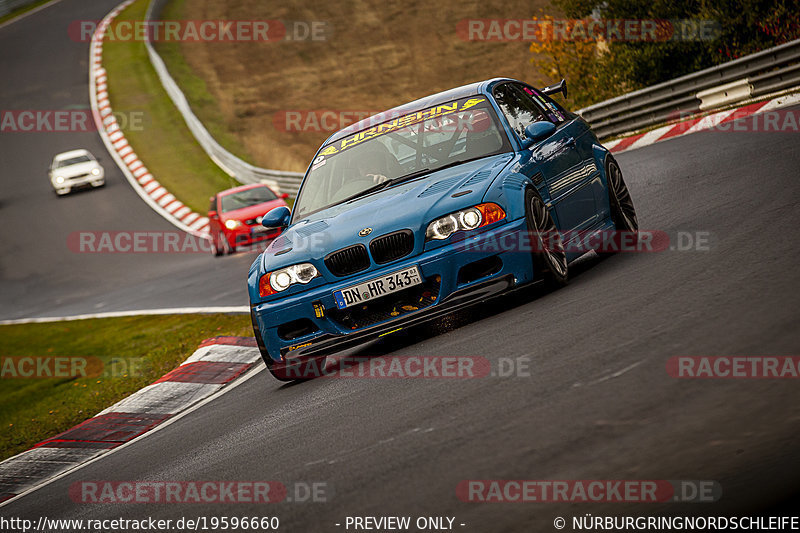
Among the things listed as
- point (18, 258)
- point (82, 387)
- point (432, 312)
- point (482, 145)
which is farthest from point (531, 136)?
point (18, 258)

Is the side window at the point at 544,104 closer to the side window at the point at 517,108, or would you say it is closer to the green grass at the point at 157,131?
the side window at the point at 517,108

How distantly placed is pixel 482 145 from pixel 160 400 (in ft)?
11.1

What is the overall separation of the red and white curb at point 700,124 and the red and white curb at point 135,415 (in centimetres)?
814

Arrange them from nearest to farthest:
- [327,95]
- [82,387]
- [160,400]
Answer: [160,400] < [82,387] < [327,95]

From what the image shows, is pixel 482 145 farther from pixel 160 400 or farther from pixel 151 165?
pixel 151 165

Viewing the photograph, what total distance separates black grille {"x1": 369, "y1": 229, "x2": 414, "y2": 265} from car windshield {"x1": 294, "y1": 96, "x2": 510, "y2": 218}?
3.27ft

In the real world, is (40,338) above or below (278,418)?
below

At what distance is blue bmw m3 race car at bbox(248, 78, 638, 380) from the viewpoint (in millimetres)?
6500

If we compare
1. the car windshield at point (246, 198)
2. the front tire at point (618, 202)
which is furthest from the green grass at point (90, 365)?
the car windshield at point (246, 198)

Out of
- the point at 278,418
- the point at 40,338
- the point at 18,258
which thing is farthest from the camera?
the point at 18,258

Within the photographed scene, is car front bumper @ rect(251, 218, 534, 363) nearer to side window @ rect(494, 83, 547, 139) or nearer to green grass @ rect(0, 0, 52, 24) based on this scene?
side window @ rect(494, 83, 547, 139)

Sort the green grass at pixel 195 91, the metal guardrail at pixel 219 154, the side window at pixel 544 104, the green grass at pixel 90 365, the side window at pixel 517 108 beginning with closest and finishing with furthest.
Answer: the side window at pixel 517 108 → the side window at pixel 544 104 → the green grass at pixel 90 365 → the metal guardrail at pixel 219 154 → the green grass at pixel 195 91

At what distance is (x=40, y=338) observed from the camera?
48.1ft

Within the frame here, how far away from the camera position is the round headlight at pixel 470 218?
6523 mm
